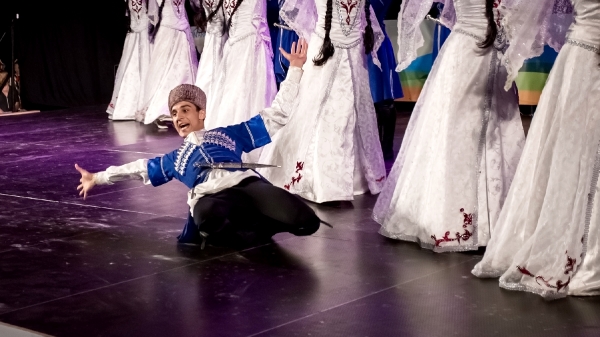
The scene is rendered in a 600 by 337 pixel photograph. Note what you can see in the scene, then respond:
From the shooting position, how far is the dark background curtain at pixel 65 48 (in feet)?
35.8

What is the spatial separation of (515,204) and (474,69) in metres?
0.73

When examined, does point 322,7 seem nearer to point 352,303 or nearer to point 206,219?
point 206,219

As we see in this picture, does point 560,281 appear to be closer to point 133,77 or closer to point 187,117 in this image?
point 187,117

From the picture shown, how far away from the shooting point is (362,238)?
12.7 feet

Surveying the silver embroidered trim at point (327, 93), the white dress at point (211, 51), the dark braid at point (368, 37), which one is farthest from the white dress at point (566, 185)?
the white dress at point (211, 51)

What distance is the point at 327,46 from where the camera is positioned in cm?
479

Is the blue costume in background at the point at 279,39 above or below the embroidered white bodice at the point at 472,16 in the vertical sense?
below

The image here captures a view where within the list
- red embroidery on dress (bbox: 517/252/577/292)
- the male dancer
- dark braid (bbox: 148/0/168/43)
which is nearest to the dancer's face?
the male dancer

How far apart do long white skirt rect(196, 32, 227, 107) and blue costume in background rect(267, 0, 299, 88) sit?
1.96 feet

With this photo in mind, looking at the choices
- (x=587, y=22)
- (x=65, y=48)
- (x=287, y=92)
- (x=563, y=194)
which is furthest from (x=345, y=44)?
(x=65, y=48)

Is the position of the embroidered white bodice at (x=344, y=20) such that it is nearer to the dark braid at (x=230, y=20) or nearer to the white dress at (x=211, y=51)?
the dark braid at (x=230, y=20)

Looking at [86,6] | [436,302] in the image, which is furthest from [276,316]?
[86,6]

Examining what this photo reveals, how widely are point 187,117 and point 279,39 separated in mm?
2089

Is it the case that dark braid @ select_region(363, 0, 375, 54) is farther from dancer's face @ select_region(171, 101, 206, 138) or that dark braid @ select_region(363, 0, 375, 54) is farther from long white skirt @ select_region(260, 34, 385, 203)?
dancer's face @ select_region(171, 101, 206, 138)
